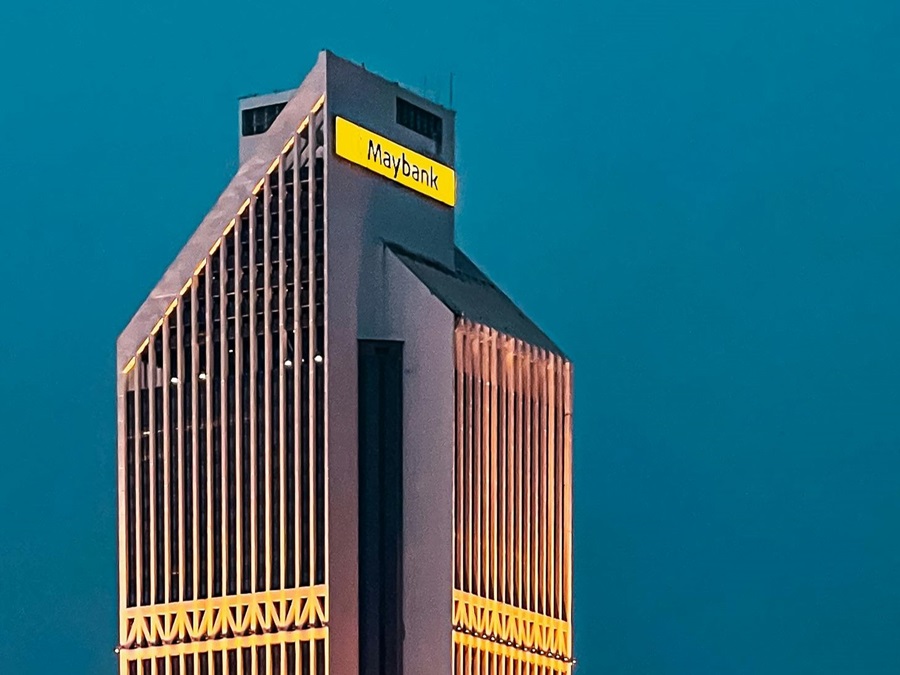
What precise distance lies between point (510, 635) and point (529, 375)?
1214cm

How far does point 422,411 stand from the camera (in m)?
119

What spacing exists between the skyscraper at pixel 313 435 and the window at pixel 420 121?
1.29m

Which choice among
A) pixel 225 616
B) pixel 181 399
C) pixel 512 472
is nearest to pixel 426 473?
pixel 512 472

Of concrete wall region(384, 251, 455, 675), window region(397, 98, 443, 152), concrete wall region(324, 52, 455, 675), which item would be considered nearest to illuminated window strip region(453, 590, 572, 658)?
concrete wall region(384, 251, 455, 675)

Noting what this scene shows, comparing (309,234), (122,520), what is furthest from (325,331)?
(122,520)

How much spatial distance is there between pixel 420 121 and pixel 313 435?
701 inches

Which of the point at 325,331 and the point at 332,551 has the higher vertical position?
the point at 325,331

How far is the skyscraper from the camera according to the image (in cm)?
11700

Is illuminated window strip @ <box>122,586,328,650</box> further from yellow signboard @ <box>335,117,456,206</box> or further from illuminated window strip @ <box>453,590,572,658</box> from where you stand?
yellow signboard @ <box>335,117,456,206</box>

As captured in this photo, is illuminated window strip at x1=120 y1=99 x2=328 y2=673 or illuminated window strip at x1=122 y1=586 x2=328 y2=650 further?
illuminated window strip at x1=120 y1=99 x2=328 y2=673

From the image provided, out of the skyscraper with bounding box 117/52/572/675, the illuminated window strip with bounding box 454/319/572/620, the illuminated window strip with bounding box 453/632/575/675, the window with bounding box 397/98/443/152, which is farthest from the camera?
the window with bounding box 397/98/443/152

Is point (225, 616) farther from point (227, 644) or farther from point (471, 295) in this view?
point (471, 295)

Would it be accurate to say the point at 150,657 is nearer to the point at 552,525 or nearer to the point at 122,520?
the point at 122,520

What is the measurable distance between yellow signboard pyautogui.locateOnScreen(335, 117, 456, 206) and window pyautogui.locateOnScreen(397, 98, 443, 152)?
1.16 meters
